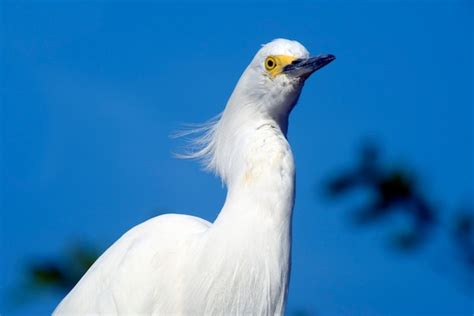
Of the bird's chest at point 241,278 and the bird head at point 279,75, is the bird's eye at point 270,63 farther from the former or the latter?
the bird's chest at point 241,278

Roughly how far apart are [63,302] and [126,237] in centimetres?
37

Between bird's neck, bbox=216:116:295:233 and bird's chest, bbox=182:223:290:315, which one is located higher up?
bird's neck, bbox=216:116:295:233

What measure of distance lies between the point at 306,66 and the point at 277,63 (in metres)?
0.11

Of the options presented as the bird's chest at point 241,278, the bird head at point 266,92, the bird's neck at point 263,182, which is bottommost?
the bird's chest at point 241,278

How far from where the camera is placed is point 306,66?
16.0 feet

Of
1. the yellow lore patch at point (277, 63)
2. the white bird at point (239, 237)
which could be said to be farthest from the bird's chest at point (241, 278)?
the yellow lore patch at point (277, 63)

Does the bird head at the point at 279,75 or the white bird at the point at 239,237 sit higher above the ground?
the bird head at the point at 279,75

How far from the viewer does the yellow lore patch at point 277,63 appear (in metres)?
4.90

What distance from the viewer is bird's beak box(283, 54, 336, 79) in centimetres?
488

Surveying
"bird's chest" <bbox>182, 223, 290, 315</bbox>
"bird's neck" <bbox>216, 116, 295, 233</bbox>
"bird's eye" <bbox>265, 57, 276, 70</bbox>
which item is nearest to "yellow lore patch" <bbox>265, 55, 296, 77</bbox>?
"bird's eye" <bbox>265, 57, 276, 70</bbox>

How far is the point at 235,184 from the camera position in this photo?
4867 millimetres

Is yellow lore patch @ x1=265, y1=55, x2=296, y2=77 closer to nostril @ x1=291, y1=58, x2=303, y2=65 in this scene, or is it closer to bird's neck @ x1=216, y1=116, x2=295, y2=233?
nostril @ x1=291, y1=58, x2=303, y2=65

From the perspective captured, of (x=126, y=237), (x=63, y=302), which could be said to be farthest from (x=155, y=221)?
(x=63, y=302)

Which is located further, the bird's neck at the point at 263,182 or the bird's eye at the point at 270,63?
the bird's eye at the point at 270,63
